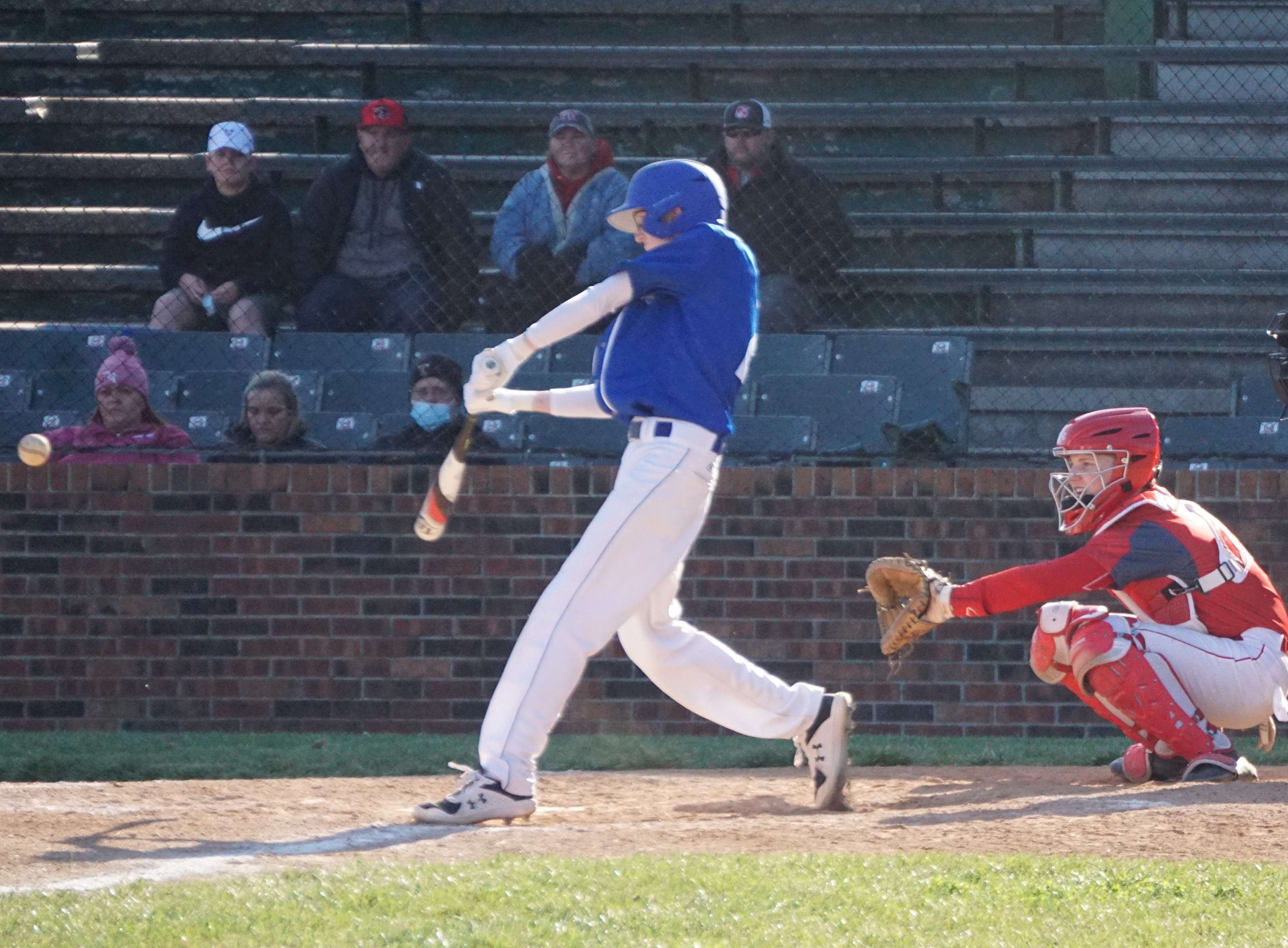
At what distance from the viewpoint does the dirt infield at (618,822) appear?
4.29m

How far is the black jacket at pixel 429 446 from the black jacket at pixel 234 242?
62.7 inches

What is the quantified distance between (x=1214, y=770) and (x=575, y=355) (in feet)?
14.1

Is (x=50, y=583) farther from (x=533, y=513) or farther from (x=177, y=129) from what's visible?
(x=177, y=129)

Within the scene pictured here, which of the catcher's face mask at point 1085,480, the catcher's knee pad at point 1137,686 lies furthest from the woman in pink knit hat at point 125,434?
the catcher's knee pad at point 1137,686

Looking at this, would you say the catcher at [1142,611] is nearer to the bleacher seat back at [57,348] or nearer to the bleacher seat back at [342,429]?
the bleacher seat back at [342,429]


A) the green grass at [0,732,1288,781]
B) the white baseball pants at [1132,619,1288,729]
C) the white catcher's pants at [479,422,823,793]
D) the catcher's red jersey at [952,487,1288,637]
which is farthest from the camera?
the green grass at [0,732,1288,781]

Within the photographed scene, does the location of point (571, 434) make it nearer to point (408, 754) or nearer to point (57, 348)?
point (408, 754)

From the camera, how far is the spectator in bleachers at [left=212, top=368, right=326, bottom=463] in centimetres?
811

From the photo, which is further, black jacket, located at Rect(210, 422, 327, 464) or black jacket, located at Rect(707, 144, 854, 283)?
black jacket, located at Rect(707, 144, 854, 283)

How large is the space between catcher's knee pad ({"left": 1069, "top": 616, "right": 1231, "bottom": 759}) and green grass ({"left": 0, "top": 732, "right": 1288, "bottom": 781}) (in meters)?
1.10

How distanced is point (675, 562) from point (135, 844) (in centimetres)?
164

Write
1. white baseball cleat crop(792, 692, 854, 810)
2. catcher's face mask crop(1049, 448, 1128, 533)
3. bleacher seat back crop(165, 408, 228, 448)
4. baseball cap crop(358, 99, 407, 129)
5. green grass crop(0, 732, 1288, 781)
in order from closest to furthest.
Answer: white baseball cleat crop(792, 692, 854, 810), catcher's face mask crop(1049, 448, 1128, 533), green grass crop(0, 732, 1288, 781), bleacher seat back crop(165, 408, 228, 448), baseball cap crop(358, 99, 407, 129)

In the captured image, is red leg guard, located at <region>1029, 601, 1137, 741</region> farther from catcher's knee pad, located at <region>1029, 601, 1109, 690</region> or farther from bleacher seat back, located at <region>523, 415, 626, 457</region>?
bleacher seat back, located at <region>523, 415, 626, 457</region>

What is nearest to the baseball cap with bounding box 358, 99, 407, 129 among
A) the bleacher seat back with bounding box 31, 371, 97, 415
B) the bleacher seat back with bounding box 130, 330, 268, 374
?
the bleacher seat back with bounding box 130, 330, 268, 374
